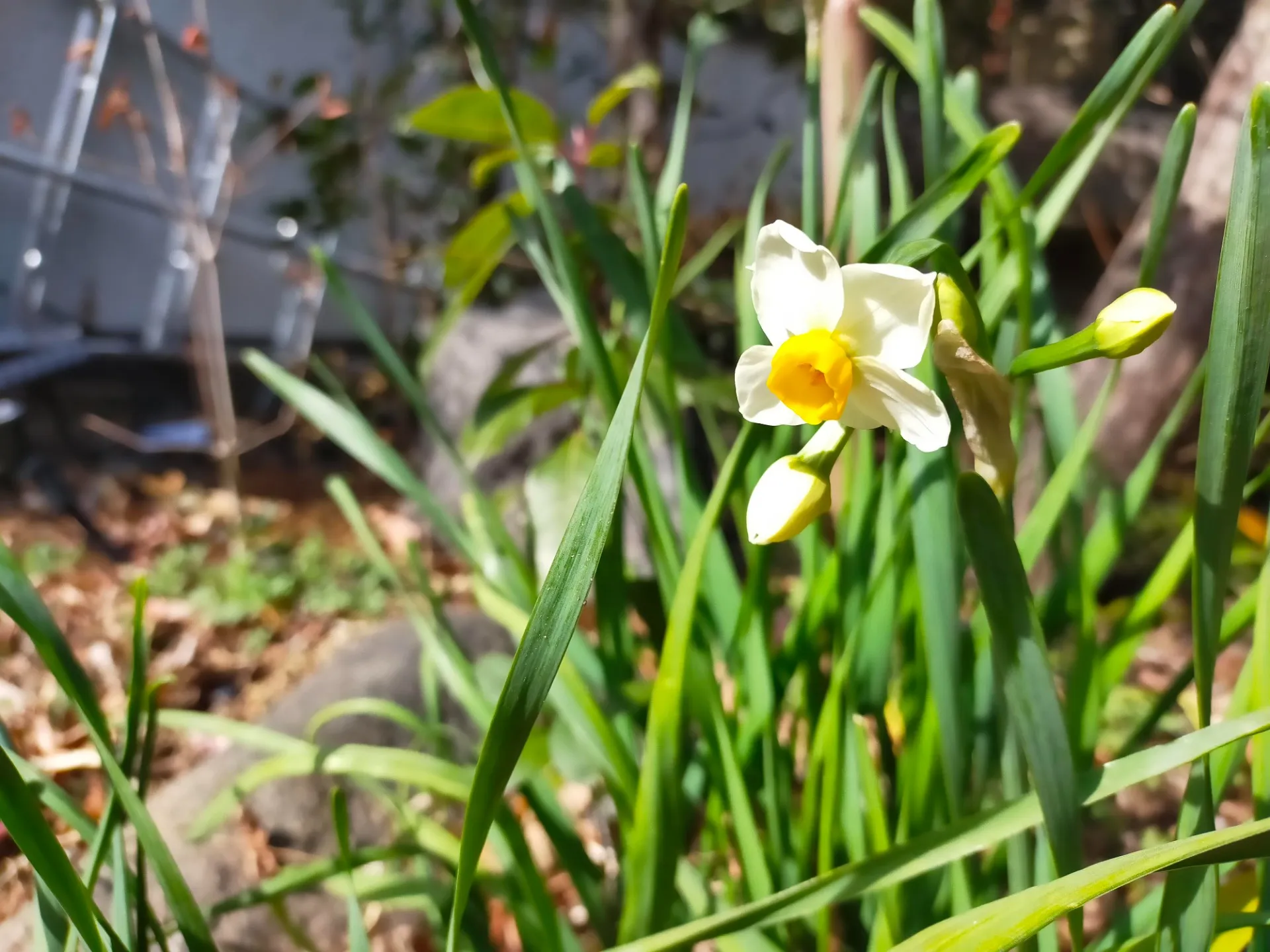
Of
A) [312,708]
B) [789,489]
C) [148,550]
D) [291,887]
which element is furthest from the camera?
[148,550]

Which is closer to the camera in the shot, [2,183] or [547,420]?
[547,420]

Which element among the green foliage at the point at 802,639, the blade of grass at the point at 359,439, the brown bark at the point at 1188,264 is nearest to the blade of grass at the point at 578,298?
the green foliage at the point at 802,639

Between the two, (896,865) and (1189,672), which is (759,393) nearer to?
(896,865)

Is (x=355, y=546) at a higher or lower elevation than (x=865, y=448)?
lower

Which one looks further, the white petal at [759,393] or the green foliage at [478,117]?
the green foliage at [478,117]

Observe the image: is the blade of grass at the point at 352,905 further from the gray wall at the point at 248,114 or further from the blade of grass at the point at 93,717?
the gray wall at the point at 248,114

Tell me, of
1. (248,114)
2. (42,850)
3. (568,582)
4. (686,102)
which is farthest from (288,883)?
(248,114)

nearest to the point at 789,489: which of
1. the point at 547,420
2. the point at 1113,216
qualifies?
the point at 547,420

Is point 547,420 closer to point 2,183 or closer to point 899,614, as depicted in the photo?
point 899,614
